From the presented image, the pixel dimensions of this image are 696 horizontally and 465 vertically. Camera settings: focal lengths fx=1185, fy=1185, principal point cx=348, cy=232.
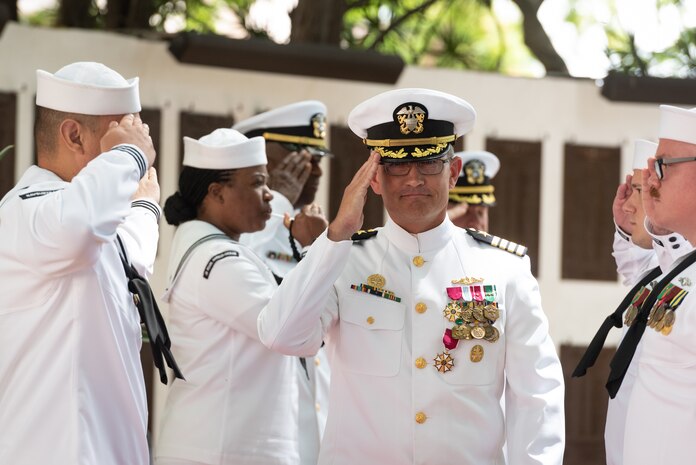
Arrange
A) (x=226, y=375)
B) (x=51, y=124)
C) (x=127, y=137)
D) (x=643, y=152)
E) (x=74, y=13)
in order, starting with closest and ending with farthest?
(x=127, y=137) < (x=51, y=124) < (x=226, y=375) < (x=643, y=152) < (x=74, y=13)

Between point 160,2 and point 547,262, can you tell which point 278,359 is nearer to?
point 547,262

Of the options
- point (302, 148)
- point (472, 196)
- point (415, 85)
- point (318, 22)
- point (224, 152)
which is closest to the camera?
point (224, 152)

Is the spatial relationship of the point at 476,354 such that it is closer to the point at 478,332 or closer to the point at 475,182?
the point at 478,332

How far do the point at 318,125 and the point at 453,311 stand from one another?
8.59ft

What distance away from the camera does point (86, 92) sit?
369 centimetres

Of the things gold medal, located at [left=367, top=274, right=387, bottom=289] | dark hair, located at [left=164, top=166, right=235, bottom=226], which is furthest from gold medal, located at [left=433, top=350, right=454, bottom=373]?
dark hair, located at [left=164, top=166, right=235, bottom=226]

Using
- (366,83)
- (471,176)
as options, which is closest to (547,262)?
(366,83)

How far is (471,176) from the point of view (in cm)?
658

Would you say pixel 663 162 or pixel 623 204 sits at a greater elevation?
pixel 663 162

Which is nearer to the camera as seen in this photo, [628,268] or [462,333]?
[462,333]

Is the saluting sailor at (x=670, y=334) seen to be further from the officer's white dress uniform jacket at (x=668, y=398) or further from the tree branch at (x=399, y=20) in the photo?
the tree branch at (x=399, y=20)

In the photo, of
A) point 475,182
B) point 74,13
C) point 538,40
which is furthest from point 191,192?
point 538,40

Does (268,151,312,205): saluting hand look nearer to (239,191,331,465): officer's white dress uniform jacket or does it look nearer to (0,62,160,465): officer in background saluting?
(239,191,331,465): officer's white dress uniform jacket

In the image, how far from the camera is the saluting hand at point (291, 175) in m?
5.99
